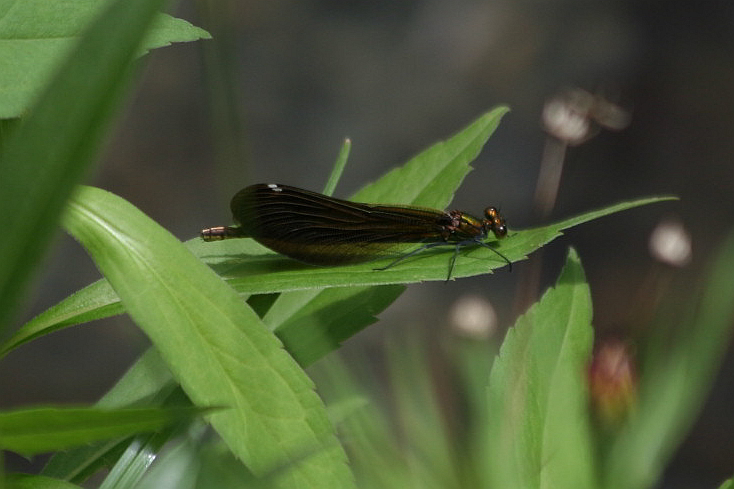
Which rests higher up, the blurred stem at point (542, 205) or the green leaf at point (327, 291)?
the blurred stem at point (542, 205)

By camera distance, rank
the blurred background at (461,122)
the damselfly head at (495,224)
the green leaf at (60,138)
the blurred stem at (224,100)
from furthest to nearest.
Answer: the blurred background at (461,122) → the damselfly head at (495,224) → the blurred stem at (224,100) → the green leaf at (60,138)

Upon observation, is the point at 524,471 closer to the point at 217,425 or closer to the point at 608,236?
the point at 217,425

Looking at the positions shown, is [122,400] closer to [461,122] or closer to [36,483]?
[36,483]

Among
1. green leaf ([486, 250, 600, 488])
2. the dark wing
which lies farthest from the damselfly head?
green leaf ([486, 250, 600, 488])

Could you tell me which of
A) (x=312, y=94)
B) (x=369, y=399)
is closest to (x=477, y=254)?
(x=369, y=399)

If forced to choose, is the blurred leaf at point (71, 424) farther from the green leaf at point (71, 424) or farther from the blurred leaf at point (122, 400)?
the blurred leaf at point (122, 400)

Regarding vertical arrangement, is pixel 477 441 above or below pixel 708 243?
above

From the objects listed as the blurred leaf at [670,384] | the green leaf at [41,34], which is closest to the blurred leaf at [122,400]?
the green leaf at [41,34]
